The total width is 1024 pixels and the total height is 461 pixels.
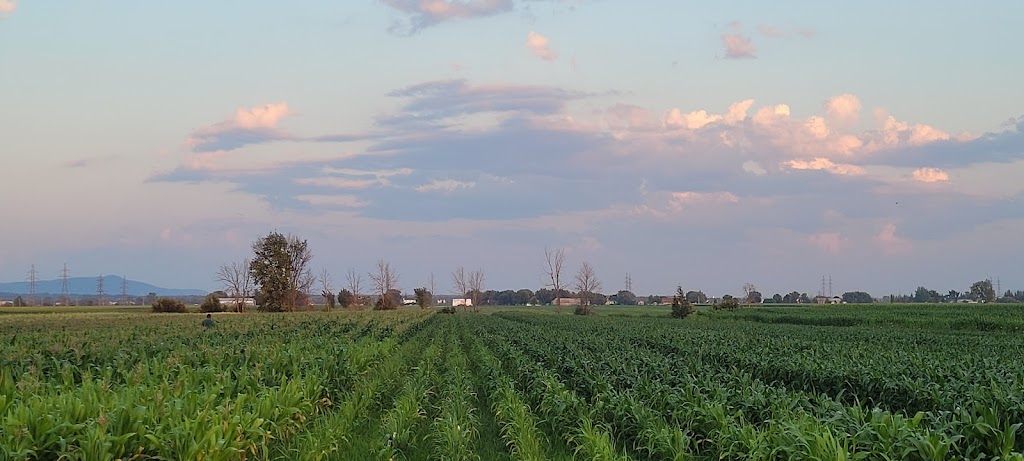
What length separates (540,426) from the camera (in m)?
14.4

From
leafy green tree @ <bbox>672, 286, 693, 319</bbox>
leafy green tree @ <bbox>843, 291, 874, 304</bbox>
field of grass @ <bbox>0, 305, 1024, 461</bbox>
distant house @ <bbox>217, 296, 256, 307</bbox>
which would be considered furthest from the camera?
leafy green tree @ <bbox>843, 291, 874, 304</bbox>

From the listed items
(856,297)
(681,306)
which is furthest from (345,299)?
(856,297)

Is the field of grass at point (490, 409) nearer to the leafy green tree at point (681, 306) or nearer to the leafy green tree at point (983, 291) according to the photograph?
the leafy green tree at point (681, 306)

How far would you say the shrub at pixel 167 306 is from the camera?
316 ft

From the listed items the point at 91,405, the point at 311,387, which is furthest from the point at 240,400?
the point at 311,387

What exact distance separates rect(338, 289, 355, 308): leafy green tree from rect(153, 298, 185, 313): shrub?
42206 mm

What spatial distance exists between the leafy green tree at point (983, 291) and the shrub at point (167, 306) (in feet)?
435

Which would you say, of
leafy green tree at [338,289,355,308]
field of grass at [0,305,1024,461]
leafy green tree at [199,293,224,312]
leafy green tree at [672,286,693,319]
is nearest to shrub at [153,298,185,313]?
leafy green tree at [199,293,224,312]

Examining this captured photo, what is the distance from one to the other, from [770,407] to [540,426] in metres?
4.40

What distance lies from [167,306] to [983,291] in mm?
146915

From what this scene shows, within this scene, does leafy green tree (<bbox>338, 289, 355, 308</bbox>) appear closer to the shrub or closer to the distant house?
the distant house

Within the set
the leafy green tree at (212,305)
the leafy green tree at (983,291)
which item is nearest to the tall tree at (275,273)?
the leafy green tree at (212,305)

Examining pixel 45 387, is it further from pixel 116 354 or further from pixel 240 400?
pixel 116 354

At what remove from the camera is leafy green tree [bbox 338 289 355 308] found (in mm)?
140762
